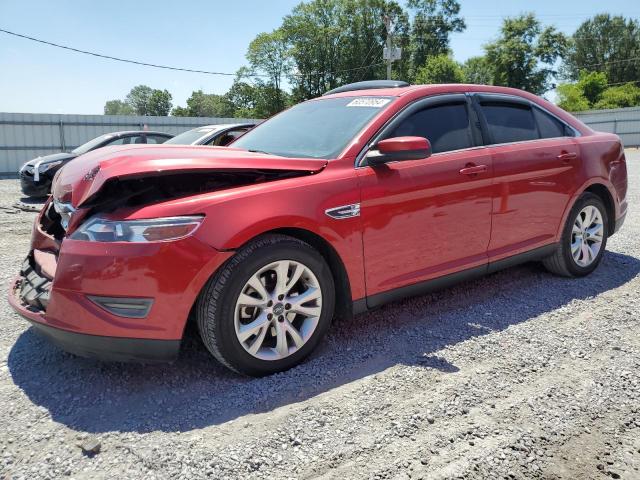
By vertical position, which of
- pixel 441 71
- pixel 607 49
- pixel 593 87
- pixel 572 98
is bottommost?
pixel 572 98

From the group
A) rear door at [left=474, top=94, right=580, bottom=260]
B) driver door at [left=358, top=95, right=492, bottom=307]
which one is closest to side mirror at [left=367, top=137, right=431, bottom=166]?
driver door at [left=358, top=95, right=492, bottom=307]

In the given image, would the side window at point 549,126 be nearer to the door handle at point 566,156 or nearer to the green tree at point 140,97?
the door handle at point 566,156

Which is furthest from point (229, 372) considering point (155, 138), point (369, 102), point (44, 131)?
point (44, 131)

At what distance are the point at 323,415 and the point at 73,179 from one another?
1.92m

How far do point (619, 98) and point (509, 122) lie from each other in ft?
192

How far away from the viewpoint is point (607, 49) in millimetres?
72312

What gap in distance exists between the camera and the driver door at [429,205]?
3.21 m

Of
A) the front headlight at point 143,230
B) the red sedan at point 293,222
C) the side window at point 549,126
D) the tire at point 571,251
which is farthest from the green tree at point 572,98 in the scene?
the front headlight at point 143,230

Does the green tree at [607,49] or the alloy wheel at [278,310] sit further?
the green tree at [607,49]

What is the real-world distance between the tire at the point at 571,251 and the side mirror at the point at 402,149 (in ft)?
6.64

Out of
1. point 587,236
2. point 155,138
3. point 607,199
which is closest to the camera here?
point 587,236

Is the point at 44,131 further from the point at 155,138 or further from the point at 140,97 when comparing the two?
the point at 140,97

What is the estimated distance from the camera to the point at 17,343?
3344 millimetres

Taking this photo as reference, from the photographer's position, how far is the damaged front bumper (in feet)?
8.21
